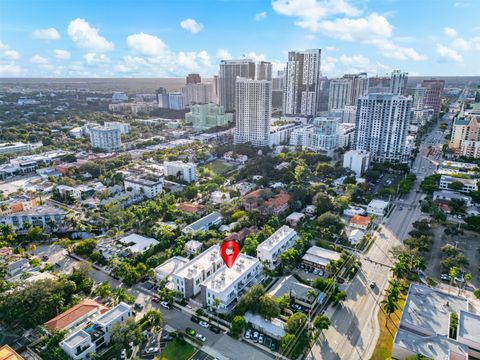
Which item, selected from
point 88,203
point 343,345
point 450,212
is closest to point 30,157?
point 88,203

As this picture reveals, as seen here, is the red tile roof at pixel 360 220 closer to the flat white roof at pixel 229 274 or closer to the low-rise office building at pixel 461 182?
the flat white roof at pixel 229 274

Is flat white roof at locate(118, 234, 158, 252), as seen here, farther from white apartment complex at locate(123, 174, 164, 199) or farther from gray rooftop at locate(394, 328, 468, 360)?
gray rooftop at locate(394, 328, 468, 360)

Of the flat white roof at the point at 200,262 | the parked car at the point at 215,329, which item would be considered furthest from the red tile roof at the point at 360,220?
the parked car at the point at 215,329

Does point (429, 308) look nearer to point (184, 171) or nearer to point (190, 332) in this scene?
point (190, 332)

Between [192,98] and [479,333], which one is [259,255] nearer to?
[479,333]

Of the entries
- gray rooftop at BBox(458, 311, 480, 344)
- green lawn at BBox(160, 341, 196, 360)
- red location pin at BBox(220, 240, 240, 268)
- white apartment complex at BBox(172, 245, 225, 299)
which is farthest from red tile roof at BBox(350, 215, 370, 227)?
green lawn at BBox(160, 341, 196, 360)
